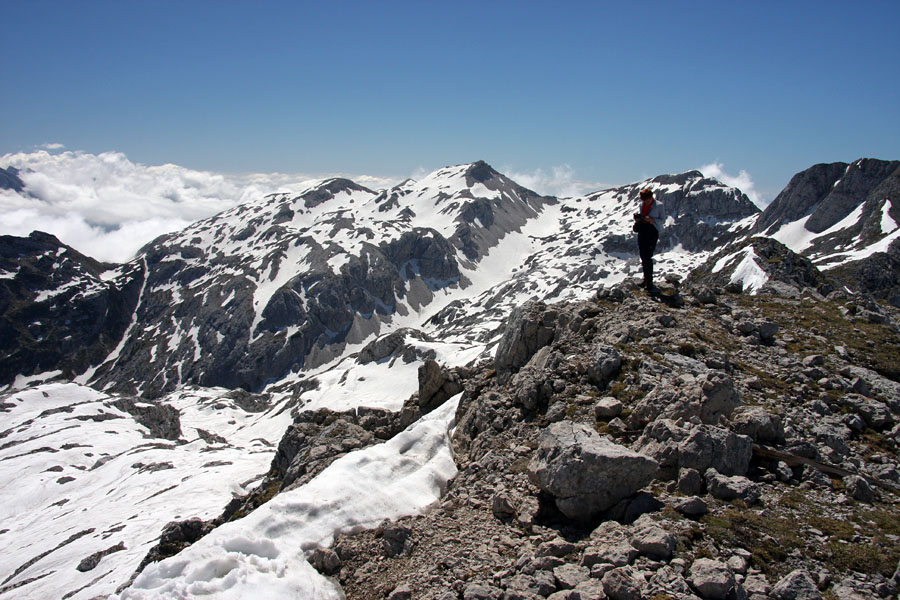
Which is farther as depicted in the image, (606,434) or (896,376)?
(896,376)

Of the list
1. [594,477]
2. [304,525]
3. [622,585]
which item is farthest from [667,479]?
[304,525]

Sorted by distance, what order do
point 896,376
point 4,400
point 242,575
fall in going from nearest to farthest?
1. point 242,575
2. point 896,376
3. point 4,400

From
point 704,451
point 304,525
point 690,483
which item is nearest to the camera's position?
point 690,483

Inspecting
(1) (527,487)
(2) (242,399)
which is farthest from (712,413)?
(2) (242,399)

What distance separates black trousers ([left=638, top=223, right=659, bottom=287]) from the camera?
81.7ft

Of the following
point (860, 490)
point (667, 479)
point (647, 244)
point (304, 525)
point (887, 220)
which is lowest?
point (860, 490)

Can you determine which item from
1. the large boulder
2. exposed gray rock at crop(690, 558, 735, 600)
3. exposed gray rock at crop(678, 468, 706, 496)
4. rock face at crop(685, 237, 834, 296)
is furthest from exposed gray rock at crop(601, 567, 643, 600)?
rock face at crop(685, 237, 834, 296)

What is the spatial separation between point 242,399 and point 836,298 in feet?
655

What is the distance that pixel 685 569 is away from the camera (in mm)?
9242

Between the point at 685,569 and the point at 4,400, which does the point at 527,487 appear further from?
the point at 4,400

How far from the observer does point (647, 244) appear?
25.3 metres

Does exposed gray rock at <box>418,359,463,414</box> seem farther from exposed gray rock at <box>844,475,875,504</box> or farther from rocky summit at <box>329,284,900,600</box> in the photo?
exposed gray rock at <box>844,475,875,504</box>

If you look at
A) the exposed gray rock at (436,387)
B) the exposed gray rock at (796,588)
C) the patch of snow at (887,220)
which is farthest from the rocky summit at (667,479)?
the patch of snow at (887,220)

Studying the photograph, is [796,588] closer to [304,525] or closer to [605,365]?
[605,365]
